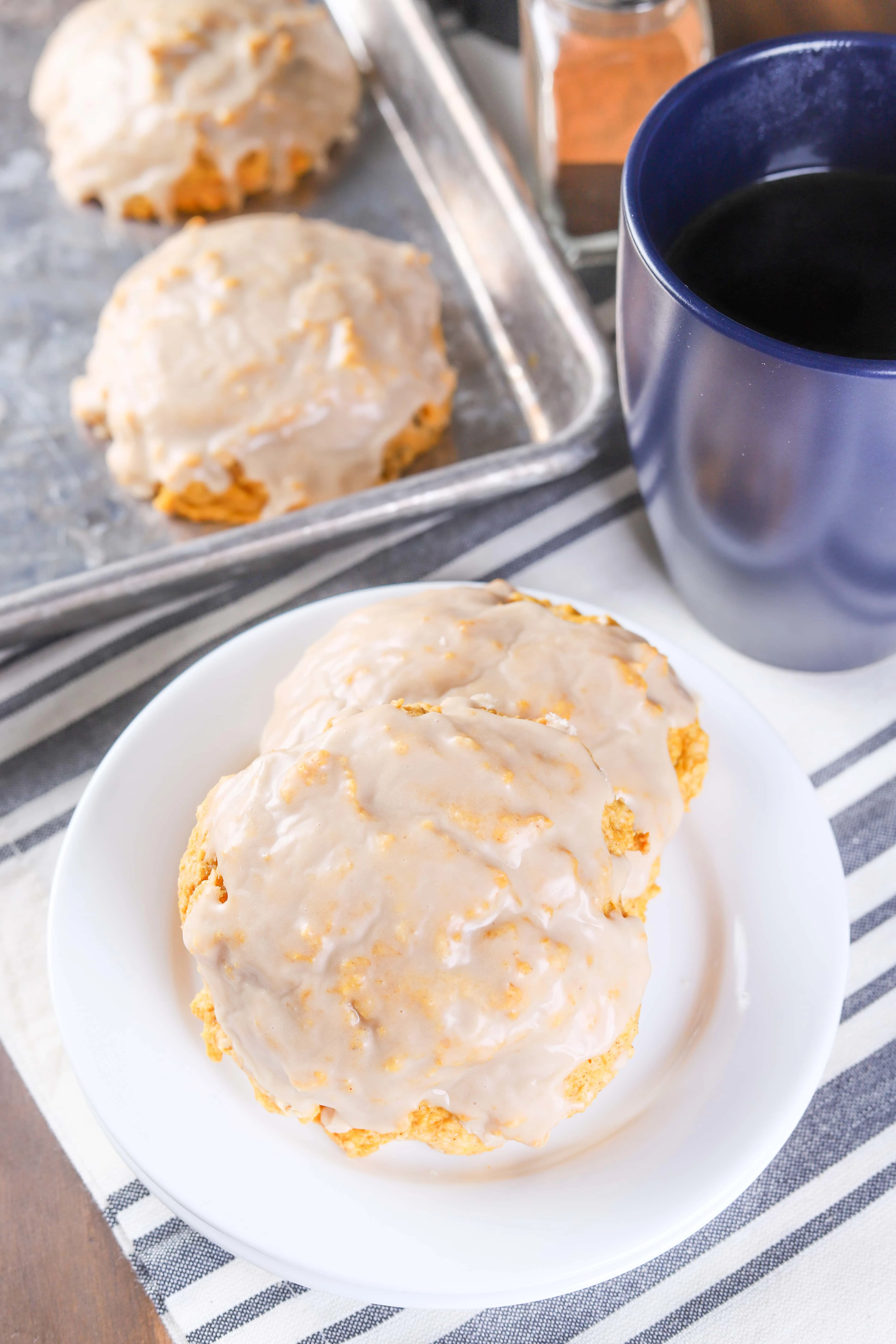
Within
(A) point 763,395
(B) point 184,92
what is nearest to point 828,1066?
(A) point 763,395

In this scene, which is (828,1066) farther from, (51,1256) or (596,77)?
(596,77)

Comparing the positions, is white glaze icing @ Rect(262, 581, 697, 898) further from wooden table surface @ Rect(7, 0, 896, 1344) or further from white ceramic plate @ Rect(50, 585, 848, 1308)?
wooden table surface @ Rect(7, 0, 896, 1344)

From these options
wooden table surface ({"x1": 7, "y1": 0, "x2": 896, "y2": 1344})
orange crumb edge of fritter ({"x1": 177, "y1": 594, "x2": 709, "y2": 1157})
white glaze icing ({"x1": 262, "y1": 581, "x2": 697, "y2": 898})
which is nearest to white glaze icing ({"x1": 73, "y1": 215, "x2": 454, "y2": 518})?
white glaze icing ({"x1": 262, "y1": 581, "x2": 697, "y2": 898})

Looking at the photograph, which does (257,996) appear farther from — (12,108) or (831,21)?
(12,108)

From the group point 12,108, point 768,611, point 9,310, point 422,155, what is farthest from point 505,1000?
point 12,108

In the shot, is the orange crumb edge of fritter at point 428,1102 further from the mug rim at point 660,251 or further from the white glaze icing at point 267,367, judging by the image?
the white glaze icing at point 267,367
